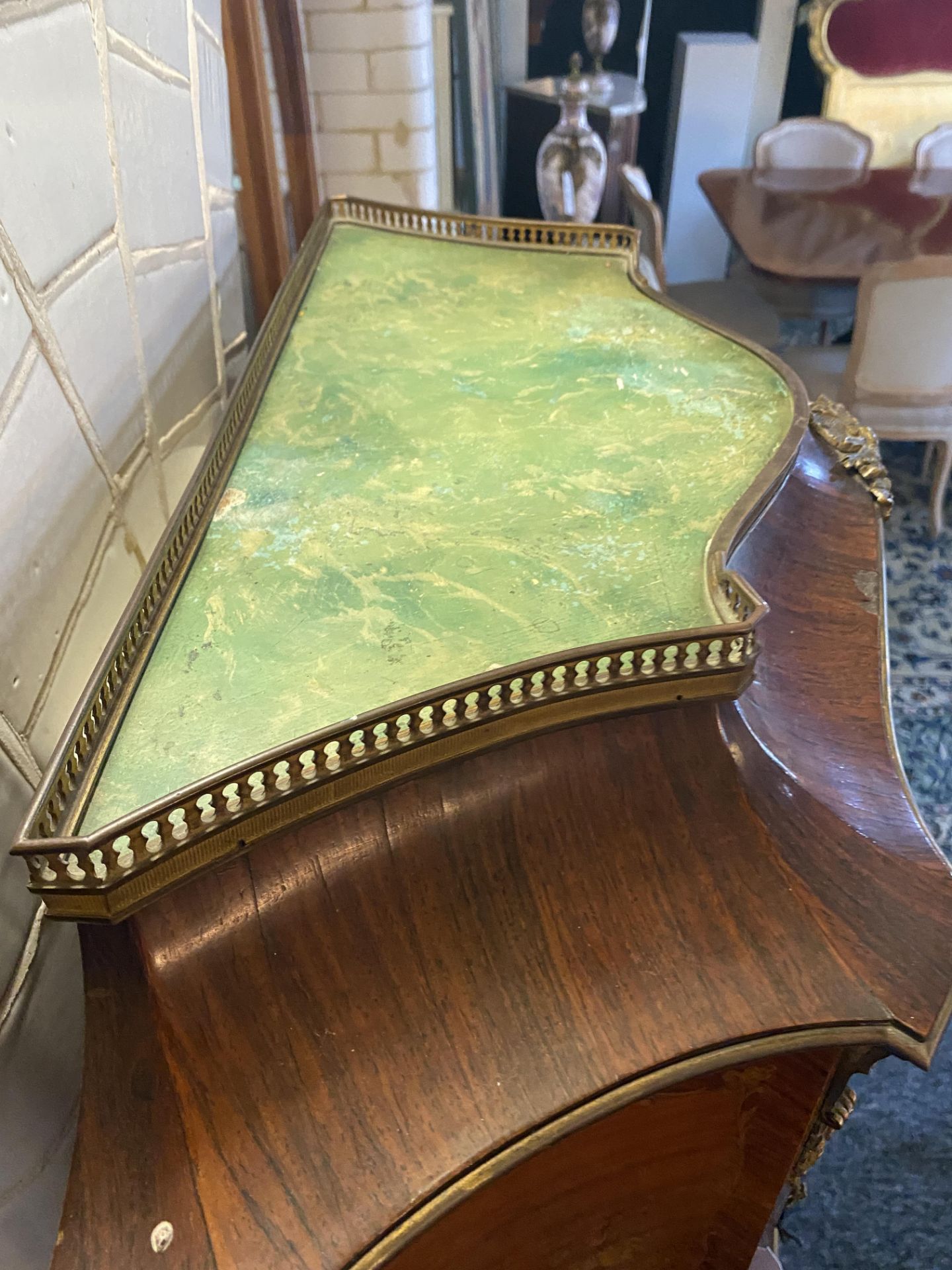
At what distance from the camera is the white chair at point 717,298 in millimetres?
2348

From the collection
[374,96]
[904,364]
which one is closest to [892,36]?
[904,364]

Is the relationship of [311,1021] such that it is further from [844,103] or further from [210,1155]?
[844,103]

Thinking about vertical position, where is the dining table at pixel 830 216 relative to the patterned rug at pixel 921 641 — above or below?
above

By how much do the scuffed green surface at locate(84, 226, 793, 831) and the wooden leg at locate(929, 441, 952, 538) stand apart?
5.23 feet

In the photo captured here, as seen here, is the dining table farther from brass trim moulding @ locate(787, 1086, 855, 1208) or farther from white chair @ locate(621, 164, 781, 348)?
brass trim moulding @ locate(787, 1086, 855, 1208)

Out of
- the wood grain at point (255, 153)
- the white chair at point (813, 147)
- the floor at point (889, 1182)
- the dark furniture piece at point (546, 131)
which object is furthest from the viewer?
the white chair at point (813, 147)

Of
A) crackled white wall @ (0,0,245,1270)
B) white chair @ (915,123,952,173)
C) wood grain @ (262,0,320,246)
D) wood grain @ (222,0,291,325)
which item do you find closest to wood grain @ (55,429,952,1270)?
crackled white wall @ (0,0,245,1270)

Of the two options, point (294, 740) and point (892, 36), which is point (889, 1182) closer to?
point (294, 740)

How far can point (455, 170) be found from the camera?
126 inches

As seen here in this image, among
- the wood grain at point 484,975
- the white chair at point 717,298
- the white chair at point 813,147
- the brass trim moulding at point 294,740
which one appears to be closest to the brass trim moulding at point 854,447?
the brass trim moulding at point 294,740

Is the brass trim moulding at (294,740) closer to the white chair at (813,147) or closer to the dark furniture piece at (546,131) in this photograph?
the dark furniture piece at (546,131)

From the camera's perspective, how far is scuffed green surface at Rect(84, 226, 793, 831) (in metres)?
0.70

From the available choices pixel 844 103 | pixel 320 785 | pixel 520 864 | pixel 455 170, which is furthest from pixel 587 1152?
pixel 844 103

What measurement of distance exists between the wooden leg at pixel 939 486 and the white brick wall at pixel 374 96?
155 cm
